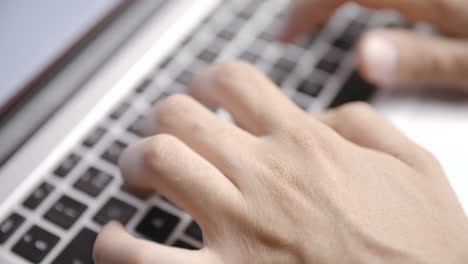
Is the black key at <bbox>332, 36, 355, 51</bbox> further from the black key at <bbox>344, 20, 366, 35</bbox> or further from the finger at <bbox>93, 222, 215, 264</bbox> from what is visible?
the finger at <bbox>93, 222, 215, 264</bbox>

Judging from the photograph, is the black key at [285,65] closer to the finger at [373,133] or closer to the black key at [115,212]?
the finger at [373,133]

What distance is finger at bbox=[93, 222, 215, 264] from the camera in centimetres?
45

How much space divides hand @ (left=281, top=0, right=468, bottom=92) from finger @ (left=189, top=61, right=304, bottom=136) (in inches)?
4.8

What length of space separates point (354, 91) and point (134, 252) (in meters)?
0.36

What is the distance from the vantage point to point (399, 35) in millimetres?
663

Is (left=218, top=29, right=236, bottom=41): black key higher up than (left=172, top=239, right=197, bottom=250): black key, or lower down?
higher up

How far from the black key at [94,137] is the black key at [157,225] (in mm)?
115

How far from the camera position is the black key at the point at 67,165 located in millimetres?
546

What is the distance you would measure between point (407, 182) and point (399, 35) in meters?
0.23

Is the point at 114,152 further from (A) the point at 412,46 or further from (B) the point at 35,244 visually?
(A) the point at 412,46

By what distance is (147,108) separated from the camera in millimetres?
612

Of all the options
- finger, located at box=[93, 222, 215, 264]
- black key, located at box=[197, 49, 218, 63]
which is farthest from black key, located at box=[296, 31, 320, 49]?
finger, located at box=[93, 222, 215, 264]

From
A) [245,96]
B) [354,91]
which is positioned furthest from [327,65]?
Result: [245,96]

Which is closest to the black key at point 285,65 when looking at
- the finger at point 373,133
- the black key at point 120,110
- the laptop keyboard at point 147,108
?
the laptop keyboard at point 147,108
